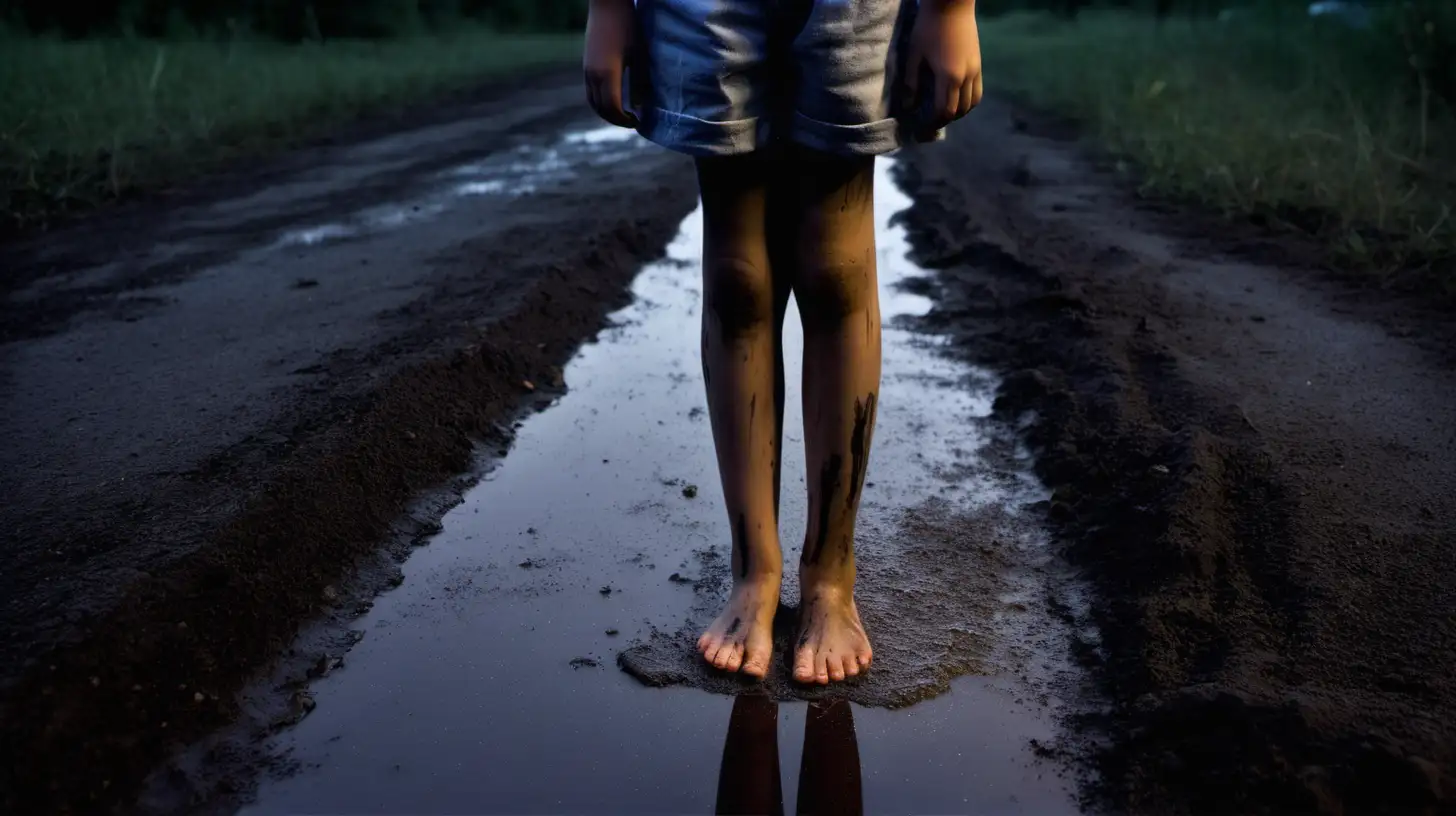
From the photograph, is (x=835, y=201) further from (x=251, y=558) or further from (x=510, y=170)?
(x=510, y=170)

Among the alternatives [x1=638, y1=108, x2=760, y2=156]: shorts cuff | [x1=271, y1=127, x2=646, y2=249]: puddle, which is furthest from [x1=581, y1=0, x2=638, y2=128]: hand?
[x1=271, y1=127, x2=646, y2=249]: puddle

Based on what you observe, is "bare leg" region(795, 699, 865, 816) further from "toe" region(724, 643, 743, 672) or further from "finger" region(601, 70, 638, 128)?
"finger" region(601, 70, 638, 128)

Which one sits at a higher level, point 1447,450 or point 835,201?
point 835,201

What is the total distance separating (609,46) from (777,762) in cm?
111

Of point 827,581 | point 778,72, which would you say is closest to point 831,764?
point 827,581

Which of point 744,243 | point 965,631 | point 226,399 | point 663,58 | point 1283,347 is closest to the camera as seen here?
point 663,58

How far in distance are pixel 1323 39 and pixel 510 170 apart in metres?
6.88

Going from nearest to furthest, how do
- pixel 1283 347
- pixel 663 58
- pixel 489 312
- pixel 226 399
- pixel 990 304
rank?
1. pixel 663 58
2. pixel 226 399
3. pixel 1283 347
4. pixel 489 312
5. pixel 990 304

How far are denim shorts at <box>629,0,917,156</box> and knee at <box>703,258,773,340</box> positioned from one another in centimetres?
21

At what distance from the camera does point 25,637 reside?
6.24 ft

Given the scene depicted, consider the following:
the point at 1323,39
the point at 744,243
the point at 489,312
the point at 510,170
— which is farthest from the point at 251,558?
the point at 1323,39

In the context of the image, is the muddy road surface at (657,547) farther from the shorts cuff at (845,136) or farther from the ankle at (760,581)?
the shorts cuff at (845,136)

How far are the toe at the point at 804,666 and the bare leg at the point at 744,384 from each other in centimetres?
5

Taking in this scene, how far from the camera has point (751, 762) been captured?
1865mm
